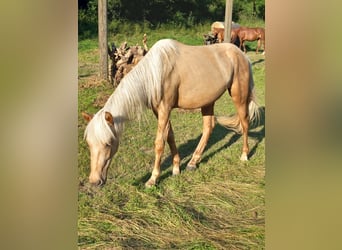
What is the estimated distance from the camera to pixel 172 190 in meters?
2.91

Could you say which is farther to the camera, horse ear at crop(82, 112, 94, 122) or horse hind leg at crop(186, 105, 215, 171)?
horse hind leg at crop(186, 105, 215, 171)

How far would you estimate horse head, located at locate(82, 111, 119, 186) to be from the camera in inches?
110

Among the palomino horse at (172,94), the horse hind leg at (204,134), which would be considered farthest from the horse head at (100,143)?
the horse hind leg at (204,134)

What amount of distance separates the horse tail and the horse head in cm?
73

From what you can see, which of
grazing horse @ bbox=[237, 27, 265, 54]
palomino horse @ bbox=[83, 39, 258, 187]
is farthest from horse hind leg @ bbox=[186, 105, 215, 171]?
grazing horse @ bbox=[237, 27, 265, 54]

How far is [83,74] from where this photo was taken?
288cm

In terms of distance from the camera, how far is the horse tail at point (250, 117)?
2.94 meters

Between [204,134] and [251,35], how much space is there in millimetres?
715

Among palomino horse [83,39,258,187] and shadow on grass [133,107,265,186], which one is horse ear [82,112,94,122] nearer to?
palomino horse [83,39,258,187]

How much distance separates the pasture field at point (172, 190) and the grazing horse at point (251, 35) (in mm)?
52

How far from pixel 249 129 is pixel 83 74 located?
1.15m

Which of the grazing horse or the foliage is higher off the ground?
the foliage
